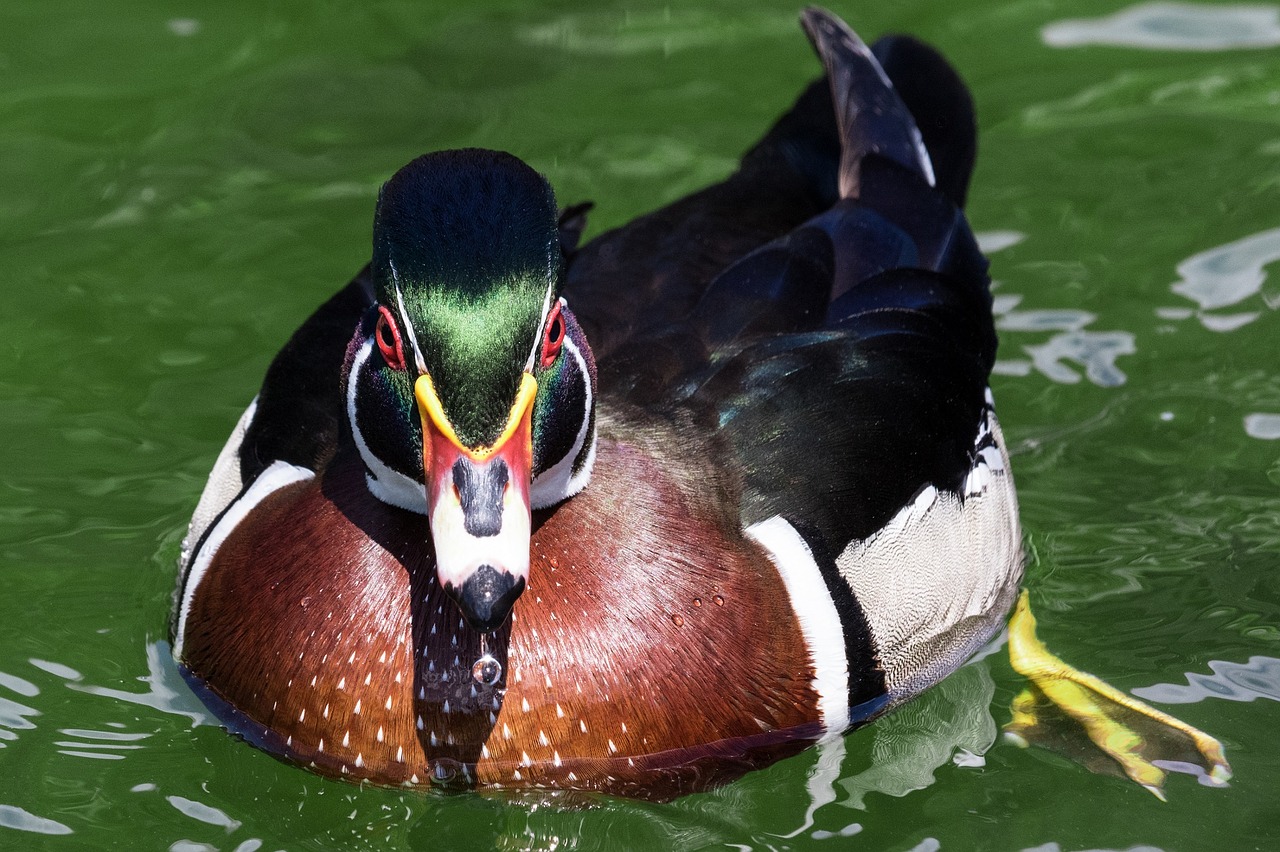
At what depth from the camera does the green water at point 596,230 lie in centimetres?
420

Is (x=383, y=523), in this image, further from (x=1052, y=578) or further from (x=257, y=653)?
(x=1052, y=578)

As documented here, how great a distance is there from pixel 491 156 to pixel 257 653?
128cm

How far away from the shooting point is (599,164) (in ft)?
22.5

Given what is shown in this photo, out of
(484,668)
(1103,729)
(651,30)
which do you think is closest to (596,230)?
(651,30)

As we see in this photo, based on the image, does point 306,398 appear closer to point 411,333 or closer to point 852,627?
point 411,333

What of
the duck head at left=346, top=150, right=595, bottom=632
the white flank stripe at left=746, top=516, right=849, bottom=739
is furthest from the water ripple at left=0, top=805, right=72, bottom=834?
the white flank stripe at left=746, top=516, right=849, bottom=739

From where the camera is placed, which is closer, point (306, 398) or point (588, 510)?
point (588, 510)

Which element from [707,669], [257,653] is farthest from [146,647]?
[707,669]

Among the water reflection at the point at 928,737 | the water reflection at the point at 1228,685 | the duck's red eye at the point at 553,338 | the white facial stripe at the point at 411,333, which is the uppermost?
the white facial stripe at the point at 411,333

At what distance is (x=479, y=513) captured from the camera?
11.5ft

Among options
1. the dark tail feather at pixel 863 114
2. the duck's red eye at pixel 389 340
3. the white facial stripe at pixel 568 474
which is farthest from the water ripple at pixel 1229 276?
the duck's red eye at pixel 389 340

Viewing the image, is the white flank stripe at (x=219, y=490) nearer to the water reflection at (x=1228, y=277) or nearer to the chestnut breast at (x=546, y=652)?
the chestnut breast at (x=546, y=652)

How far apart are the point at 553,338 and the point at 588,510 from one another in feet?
1.63

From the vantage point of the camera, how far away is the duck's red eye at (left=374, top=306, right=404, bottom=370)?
144 inches
